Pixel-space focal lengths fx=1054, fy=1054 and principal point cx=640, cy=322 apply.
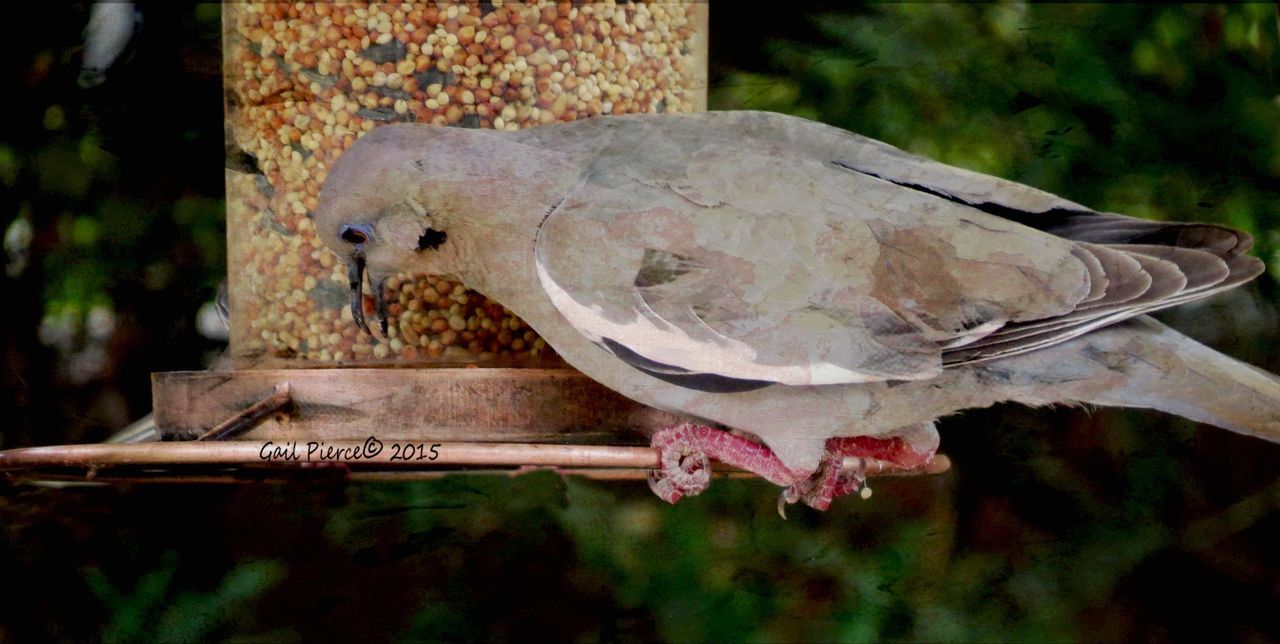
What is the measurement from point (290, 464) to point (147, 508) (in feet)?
5.54

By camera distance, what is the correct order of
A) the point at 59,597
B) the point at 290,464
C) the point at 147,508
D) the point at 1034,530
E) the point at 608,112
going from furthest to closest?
the point at 1034,530, the point at 147,508, the point at 59,597, the point at 608,112, the point at 290,464

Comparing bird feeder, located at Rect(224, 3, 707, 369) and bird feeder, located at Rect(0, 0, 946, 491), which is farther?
bird feeder, located at Rect(224, 3, 707, 369)

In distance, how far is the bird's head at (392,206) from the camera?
6.66ft

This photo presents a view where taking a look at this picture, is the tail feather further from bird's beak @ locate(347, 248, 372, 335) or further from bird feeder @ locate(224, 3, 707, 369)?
bird's beak @ locate(347, 248, 372, 335)

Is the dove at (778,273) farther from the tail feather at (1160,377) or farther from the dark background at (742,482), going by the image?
the dark background at (742,482)

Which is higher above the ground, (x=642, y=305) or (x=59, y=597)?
(x=642, y=305)

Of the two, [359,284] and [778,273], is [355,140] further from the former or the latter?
[778,273]

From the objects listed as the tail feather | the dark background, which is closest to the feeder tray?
the tail feather

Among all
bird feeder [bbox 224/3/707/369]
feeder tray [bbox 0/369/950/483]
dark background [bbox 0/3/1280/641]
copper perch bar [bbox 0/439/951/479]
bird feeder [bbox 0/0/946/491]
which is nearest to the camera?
copper perch bar [bbox 0/439/951/479]

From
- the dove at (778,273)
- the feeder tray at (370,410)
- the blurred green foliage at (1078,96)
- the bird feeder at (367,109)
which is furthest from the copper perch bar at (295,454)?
the blurred green foliage at (1078,96)

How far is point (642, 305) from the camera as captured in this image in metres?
1.95

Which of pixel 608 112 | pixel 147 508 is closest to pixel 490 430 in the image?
pixel 608 112

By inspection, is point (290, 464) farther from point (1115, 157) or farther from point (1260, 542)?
point (1260, 542)

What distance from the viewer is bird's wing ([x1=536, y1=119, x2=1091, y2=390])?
195 centimetres
